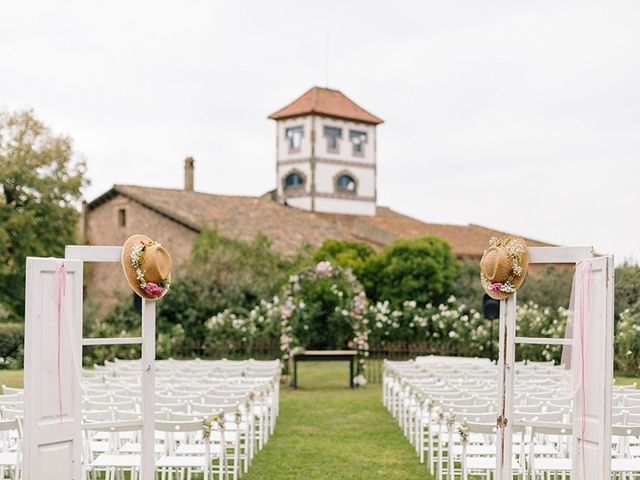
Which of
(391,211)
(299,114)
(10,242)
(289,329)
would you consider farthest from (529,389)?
(391,211)

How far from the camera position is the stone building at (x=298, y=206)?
116 feet

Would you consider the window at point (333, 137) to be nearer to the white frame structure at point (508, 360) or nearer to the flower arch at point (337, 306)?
the flower arch at point (337, 306)

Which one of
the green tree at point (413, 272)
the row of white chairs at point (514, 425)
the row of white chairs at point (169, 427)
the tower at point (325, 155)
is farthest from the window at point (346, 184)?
the row of white chairs at point (169, 427)

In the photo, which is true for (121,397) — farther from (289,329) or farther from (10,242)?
(10,242)

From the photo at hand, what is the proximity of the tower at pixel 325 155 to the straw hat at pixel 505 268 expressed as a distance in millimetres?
38279

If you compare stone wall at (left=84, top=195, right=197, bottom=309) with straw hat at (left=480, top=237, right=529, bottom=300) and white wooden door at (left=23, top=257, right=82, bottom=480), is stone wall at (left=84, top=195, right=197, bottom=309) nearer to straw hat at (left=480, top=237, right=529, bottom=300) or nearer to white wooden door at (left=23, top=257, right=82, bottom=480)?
white wooden door at (left=23, top=257, right=82, bottom=480)

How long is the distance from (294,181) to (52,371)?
40636mm

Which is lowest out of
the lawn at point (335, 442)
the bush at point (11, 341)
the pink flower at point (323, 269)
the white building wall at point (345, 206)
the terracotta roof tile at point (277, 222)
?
the lawn at point (335, 442)

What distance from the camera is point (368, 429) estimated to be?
44.6 ft

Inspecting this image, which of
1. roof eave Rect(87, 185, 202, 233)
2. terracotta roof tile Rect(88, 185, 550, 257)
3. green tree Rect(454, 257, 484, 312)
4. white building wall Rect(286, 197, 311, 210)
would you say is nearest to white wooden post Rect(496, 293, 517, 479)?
green tree Rect(454, 257, 484, 312)

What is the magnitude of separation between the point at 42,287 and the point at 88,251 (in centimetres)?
60

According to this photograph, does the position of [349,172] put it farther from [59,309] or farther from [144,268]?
[59,309]

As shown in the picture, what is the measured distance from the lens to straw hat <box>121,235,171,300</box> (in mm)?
6957

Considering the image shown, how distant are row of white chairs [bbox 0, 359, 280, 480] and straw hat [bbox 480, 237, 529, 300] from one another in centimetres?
287
